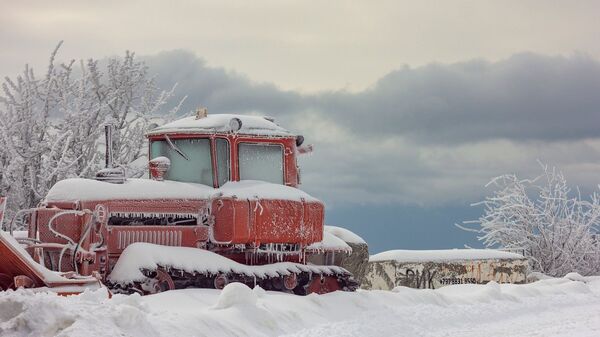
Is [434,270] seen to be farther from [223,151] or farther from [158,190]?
[158,190]

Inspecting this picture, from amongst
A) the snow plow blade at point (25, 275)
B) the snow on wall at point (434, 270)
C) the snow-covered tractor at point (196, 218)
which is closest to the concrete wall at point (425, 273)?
the snow on wall at point (434, 270)

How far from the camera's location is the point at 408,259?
74.6ft

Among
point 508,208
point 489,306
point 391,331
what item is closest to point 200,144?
point 391,331

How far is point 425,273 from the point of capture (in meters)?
22.6

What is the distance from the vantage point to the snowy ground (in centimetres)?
808

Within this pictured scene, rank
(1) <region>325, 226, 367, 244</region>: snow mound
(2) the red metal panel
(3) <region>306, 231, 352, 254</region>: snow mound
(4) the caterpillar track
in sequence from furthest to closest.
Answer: (1) <region>325, 226, 367, 244</region>: snow mound
(3) <region>306, 231, 352, 254</region>: snow mound
(2) the red metal panel
(4) the caterpillar track

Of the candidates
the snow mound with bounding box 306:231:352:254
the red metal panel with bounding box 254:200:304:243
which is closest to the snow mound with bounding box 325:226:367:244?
the snow mound with bounding box 306:231:352:254

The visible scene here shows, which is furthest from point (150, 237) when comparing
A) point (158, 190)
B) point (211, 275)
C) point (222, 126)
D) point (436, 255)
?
point (436, 255)

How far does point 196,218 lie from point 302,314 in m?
2.81

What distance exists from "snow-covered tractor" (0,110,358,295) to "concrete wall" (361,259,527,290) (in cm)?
788

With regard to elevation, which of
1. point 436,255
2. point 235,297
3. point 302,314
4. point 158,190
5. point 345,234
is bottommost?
point 436,255

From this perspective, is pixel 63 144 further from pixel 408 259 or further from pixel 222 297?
pixel 222 297

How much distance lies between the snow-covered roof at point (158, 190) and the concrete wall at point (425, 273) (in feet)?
29.1

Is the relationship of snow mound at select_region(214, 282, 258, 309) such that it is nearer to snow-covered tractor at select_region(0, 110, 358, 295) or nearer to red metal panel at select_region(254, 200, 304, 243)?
snow-covered tractor at select_region(0, 110, 358, 295)
